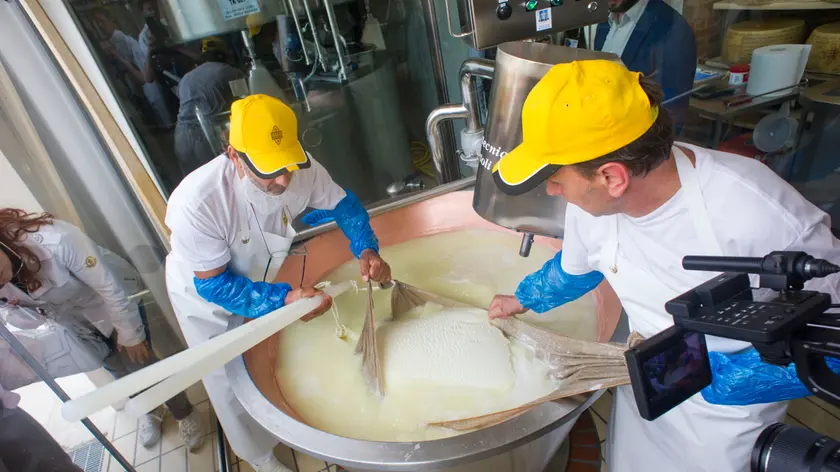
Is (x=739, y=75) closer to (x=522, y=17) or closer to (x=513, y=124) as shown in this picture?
(x=522, y=17)

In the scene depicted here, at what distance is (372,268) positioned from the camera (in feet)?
5.32

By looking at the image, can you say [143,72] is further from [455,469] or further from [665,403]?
[665,403]

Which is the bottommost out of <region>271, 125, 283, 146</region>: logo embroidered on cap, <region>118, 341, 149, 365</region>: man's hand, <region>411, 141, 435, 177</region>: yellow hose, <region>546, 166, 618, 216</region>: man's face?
<region>411, 141, 435, 177</region>: yellow hose

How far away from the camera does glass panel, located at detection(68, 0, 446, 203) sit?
98.5 inches

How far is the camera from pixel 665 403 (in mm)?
630

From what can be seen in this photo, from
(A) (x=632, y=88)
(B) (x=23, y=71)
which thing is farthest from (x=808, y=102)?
(B) (x=23, y=71)

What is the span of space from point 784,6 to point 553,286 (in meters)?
1.85

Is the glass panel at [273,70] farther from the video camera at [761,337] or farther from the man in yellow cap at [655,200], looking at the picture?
the video camera at [761,337]

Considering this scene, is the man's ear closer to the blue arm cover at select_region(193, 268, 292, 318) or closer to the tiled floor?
the blue arm cover at select_region(193, 268, 292, 318)

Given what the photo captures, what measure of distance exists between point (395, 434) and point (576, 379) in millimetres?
531

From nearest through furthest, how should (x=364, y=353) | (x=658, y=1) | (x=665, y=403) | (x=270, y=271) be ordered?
(x=665, y=403) < (x=364, y=353) < (x=270, y=271) < (x=658, y=1)

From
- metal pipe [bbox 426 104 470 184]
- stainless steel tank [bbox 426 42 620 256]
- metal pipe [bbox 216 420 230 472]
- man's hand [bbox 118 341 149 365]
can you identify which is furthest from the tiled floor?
man's hand [bbox 118 341 149 365]

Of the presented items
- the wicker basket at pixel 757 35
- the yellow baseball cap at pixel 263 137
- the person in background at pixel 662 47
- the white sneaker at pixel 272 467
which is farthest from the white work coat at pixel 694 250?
the wicker basket at pixel 757 35

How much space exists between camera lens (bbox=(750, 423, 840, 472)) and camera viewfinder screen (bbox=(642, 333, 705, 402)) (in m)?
0.16
